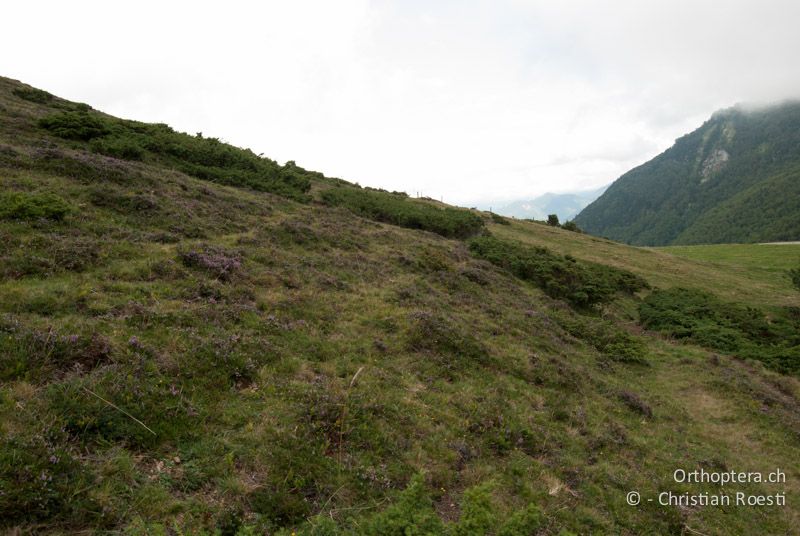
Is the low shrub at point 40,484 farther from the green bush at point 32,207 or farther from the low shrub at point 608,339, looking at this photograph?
the low shrub at point 608,339

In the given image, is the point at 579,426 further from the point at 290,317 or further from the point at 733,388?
the point at 733,388

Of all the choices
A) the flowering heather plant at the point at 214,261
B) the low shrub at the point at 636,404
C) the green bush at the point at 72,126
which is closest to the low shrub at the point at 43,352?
the flowering heather plant at the point at 214,261

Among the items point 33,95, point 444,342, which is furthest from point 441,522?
point 33,95

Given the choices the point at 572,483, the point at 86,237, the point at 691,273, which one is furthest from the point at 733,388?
the point at 691,273

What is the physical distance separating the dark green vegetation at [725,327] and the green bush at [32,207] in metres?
32.7

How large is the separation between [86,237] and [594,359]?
72.3ft

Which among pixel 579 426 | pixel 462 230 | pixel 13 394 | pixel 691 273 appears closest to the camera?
pixel 13 394

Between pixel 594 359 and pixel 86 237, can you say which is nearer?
pixel 86 237

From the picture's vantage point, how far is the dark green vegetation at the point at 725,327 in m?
22.2

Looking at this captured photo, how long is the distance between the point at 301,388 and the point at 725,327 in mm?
28958

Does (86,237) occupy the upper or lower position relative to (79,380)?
upper

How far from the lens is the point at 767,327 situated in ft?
84.7

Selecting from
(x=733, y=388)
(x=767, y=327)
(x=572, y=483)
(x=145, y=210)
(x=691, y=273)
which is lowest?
(x=572, y=483)

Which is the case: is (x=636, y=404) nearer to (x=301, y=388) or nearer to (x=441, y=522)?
(x=301, y=388)
